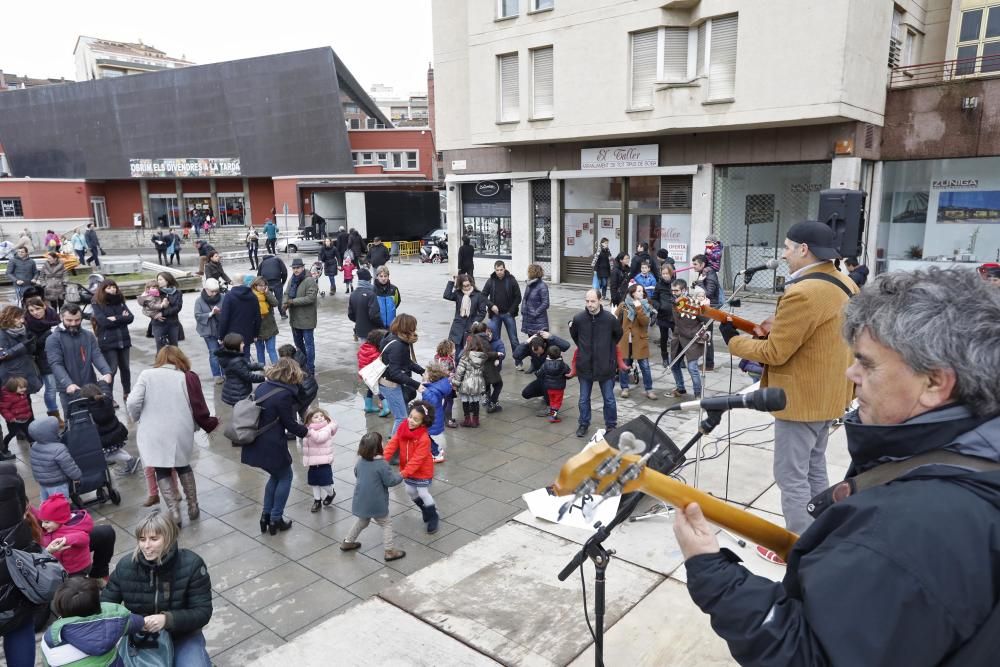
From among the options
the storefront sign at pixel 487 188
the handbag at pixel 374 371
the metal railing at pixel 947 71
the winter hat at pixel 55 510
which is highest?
the metal railing at pixel 947 71

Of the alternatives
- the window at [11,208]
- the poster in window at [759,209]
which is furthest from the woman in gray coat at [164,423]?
the window at [11,208]

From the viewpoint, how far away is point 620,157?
19812 mm

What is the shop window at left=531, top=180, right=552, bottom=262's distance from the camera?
22.2 m

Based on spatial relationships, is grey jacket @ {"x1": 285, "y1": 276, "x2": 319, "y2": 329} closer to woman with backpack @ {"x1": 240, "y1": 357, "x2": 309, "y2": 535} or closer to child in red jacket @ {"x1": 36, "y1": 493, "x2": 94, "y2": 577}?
woman with backpack @ {"x1": 240, "y1": 357, "x2": 309, "y2": 535}

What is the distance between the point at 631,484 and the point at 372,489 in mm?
4070

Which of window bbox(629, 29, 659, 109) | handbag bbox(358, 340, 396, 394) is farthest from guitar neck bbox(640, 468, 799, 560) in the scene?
window bbox(629, 29, 659, 109)

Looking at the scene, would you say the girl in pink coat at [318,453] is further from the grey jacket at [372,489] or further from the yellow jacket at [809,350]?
the yellow jacket at [809,350]

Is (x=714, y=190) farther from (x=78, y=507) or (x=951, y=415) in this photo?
(x=951, y=415)

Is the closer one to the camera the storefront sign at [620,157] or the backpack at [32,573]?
the backpack at [32,573]

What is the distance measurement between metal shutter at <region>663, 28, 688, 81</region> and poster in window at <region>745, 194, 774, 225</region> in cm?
406

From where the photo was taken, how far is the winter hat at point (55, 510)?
4.86 meters

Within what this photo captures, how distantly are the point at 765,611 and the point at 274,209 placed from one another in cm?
4735

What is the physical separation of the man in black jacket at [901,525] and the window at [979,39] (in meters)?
20.3

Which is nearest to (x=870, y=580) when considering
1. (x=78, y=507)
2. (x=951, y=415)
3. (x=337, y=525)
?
(x=951, y=415)
